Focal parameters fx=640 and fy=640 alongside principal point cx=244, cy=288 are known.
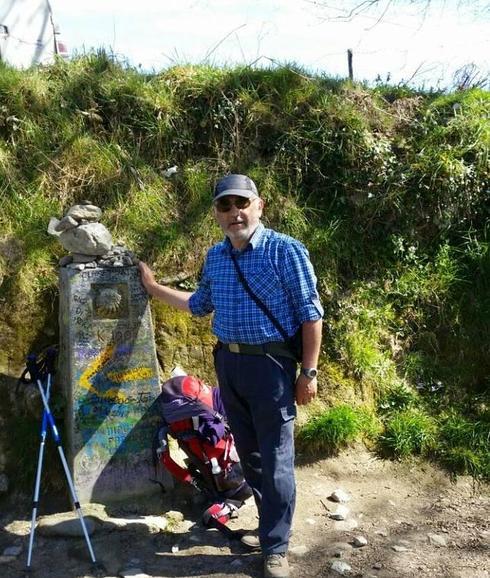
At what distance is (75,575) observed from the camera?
3.99 metres

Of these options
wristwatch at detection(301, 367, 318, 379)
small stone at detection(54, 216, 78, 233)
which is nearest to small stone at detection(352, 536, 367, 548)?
wristwatch at detection(301, 367, 318, 379)

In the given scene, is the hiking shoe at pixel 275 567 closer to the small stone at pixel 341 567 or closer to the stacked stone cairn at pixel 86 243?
the small stone at pixel 341 567

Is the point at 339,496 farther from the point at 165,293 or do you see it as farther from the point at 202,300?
the point at 165,293

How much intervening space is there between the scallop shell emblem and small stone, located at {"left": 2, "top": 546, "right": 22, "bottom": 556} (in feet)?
5.55

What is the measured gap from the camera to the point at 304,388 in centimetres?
388

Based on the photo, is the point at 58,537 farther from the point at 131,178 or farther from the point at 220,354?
the point at 131,178

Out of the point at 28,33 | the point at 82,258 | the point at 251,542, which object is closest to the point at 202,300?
the point at 82,258

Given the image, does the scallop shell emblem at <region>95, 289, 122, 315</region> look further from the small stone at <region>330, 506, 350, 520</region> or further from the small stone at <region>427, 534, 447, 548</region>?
the small stone at <region>427, 534, 447, 548</region>

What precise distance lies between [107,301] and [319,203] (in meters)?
3.09

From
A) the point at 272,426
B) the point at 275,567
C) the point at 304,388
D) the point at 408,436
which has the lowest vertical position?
the point at 275,567

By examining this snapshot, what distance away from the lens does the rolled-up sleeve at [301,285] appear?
3779 millimetres

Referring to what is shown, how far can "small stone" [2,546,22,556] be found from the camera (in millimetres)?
4227

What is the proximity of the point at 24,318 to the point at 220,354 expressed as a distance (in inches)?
89.0

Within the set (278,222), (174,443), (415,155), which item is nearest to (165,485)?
(174,443)
